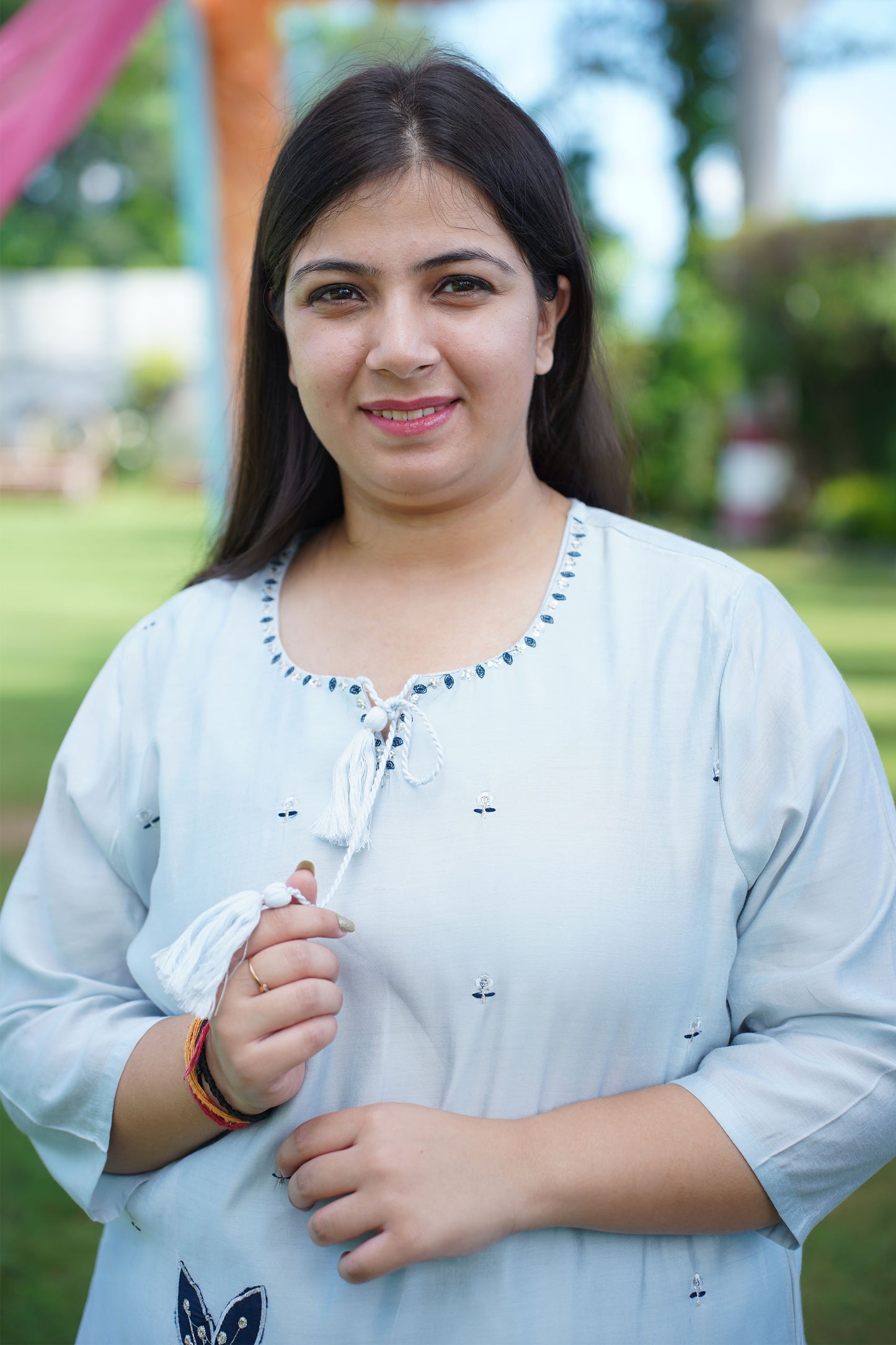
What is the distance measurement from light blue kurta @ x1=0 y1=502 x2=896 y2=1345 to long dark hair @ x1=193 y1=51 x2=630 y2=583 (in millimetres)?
328

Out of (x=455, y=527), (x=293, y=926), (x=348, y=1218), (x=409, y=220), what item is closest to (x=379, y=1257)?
(x=348, y=1218)

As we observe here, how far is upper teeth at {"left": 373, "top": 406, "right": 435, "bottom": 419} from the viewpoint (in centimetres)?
134

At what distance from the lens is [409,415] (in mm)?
1345

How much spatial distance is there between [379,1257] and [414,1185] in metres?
0.07

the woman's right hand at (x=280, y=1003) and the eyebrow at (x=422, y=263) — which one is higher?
the eyebrow at (x=422, y=263)

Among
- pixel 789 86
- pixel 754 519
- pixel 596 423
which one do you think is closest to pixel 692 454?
pixel 754 519

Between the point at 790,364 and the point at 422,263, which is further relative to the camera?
the point at 790,364

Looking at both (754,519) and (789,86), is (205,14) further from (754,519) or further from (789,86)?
(789,86)

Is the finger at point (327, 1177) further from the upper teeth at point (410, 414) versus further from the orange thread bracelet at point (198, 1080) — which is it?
the upper teeth at point (410, 414)

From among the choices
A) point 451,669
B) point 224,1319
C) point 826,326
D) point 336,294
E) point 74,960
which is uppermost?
point 826,326

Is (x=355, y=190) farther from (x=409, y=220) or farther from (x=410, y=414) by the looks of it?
(x=410, y=414)

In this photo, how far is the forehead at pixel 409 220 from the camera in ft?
4.29

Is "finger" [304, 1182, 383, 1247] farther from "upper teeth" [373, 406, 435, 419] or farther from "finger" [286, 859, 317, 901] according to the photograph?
"upper teeth" [373, 406, 435, 419]

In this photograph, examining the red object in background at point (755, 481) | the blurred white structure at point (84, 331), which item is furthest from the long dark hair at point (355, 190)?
the blurred white structure at point (84, 331)
